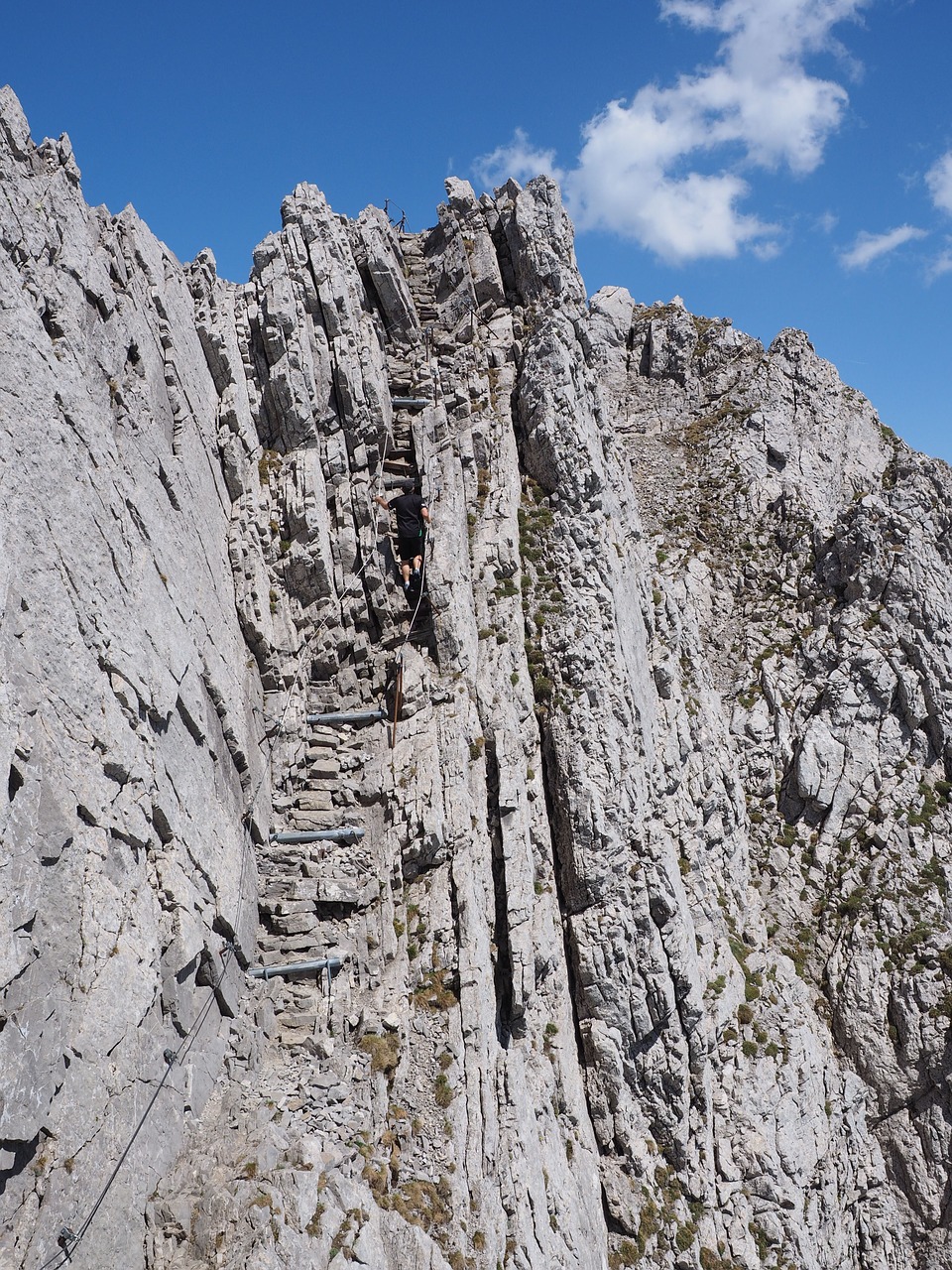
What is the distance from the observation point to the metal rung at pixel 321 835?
69.1 feet

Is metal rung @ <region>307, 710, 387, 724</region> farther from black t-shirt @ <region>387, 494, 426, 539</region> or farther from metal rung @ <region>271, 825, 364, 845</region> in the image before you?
black t-shirt @ <region>387, 494, 426, 539</region>

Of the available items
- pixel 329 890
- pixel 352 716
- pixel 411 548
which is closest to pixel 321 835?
pixel 329 890

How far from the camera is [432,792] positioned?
70.9 feet

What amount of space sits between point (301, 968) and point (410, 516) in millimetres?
12041

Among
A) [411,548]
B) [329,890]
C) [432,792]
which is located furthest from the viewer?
[411,548]

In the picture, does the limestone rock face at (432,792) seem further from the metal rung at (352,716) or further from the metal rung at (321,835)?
the metal rung at (352,716)

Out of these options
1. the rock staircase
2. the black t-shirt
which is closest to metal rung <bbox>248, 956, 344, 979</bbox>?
the rock staircase

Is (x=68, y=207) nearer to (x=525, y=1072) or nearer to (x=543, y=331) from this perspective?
(x=543, y=331)

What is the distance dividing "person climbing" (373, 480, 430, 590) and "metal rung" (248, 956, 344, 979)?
9813mm

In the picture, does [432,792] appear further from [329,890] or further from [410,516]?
[410,516]

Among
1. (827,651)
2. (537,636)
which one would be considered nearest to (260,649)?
(537,636)

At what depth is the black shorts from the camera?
24.7m

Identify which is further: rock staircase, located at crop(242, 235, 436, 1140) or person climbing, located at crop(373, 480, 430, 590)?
person climbing, located at crop(373, 480, 430, 590)

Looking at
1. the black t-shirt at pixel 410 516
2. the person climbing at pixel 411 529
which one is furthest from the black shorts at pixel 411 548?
the black t-shirt at pixel 410 516
